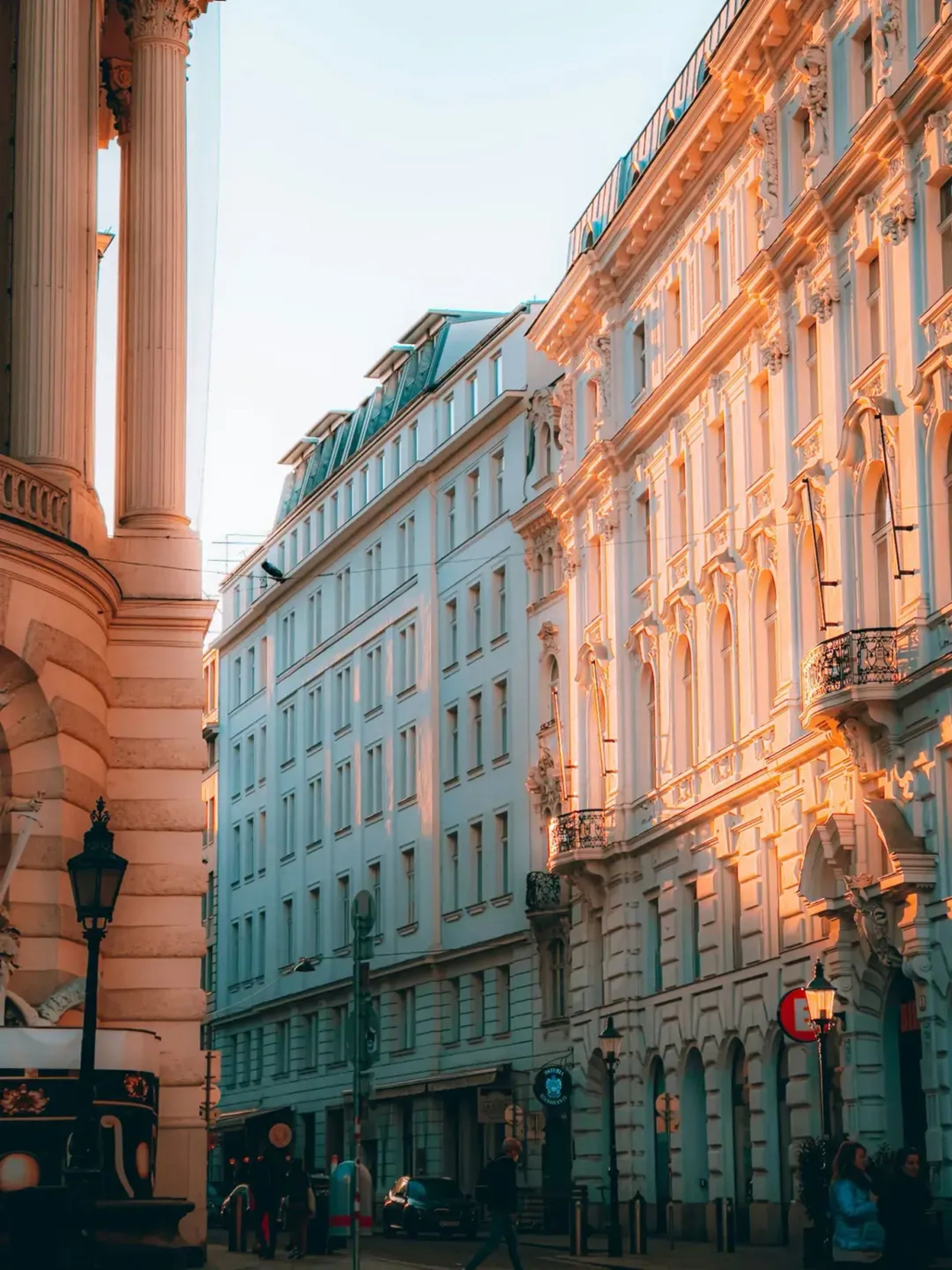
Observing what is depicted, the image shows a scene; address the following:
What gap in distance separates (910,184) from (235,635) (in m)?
64.6

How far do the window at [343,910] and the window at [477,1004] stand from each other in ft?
39.9

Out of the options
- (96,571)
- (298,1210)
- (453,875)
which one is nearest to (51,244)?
(96,571)

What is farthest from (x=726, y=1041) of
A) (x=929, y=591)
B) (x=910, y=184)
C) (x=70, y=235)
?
(x=70, y=235)

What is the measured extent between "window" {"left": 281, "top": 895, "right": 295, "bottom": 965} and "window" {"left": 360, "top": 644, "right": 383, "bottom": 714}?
1111 cm

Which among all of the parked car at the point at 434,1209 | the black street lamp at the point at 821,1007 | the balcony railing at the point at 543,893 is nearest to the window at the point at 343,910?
the balcony railing at the point at 543,893

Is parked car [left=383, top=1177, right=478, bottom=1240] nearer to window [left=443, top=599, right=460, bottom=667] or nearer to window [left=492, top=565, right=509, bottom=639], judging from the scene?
window [left=492, top=565, right=509, bottom=639]

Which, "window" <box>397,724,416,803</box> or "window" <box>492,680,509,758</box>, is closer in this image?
"window" <box>492,680,509,758</box>

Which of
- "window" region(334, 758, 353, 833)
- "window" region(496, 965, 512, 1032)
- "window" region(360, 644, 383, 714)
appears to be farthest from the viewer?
"window" region(334, 758, 353, 833)

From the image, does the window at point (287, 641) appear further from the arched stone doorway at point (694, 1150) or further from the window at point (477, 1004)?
the arched stone doorway at point (694, 1150)

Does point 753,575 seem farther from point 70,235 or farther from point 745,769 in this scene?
point 70,235

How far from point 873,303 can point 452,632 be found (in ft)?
116

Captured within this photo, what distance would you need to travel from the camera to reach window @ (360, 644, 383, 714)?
3155 inches

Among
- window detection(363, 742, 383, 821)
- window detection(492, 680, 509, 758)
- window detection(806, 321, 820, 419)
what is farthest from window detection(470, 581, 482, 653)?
window detection(806, 321, 820, 419)

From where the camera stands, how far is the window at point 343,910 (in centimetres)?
8144
